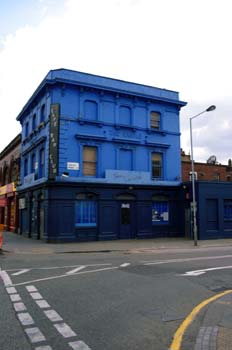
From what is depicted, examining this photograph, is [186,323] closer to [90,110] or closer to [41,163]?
[90,110]

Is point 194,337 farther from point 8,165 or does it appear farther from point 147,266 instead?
point 8,165

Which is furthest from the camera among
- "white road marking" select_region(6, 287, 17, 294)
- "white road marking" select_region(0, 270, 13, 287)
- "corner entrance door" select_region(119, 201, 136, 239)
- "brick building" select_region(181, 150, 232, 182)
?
"brick building" select_region(181, 150, 232, 182)

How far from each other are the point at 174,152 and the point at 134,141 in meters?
4.05

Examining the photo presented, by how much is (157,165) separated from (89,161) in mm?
6015

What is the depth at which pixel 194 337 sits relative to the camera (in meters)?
5.41

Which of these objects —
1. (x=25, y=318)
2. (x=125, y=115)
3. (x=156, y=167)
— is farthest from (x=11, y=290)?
(x=156, y=167)

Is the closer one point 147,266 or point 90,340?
point 90,340

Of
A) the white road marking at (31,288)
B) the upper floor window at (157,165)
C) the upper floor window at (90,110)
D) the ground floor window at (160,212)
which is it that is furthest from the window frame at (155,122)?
the white road marking at (31,288)

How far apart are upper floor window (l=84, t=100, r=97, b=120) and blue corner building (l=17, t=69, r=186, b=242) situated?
0.24 ft

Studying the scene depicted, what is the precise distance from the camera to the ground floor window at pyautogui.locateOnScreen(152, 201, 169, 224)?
2756 cm

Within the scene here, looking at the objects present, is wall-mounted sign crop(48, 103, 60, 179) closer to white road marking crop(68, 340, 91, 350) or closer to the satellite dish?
white road marking crop(68, 340, 91, 350)

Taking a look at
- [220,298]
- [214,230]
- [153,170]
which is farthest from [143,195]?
[220,298]

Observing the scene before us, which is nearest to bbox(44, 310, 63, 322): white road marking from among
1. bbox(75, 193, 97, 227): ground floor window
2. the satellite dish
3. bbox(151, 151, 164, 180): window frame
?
bbox(75, 193, 97, 227): ground floor window

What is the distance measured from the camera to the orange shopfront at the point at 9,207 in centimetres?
3496
